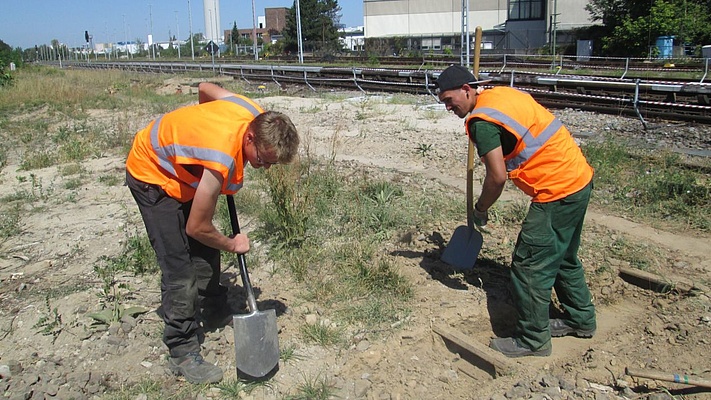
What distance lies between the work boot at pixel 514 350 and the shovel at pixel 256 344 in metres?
1.42

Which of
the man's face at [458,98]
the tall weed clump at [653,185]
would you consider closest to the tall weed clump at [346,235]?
the man's face at [458,98]

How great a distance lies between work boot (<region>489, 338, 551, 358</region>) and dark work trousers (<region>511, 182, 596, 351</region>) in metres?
0.03

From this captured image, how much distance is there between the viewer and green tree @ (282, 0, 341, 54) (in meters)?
60.2

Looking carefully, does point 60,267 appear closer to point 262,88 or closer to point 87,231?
point 87,231

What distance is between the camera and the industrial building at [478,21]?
148 ft

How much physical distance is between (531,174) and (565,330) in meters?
1.25

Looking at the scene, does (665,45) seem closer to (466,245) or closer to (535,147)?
(466,245)

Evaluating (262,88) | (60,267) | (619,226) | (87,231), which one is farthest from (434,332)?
(262,88)

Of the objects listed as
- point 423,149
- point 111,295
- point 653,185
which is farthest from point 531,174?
point 423,149

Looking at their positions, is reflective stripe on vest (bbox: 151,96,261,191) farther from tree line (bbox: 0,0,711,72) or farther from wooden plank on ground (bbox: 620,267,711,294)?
tree line (bbox: 0,0,711,72)

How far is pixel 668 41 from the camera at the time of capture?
98.5 feet

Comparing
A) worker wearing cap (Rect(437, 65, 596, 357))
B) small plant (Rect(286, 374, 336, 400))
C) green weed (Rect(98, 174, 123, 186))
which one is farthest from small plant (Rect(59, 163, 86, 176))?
worker wearing cap (Rect(437, 65, 596, 357))

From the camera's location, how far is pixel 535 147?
11.1ft

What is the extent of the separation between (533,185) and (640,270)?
1.79m
